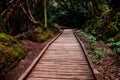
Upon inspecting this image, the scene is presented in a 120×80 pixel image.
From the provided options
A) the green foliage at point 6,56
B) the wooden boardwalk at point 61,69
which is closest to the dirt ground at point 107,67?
the wooden boardwalk at point 61,69

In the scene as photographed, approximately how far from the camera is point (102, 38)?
44.9ft

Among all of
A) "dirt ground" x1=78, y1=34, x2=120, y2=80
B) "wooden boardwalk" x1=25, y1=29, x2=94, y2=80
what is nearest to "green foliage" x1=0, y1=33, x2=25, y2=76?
"wooden boardwalk" x1=25, y1=29, x2=94, y2=80

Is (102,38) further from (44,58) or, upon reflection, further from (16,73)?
(16,73)

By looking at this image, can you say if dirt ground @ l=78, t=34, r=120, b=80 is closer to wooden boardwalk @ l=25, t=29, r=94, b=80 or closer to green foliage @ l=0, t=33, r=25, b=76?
wooden boardwalk @ l=25, t=29, r=94, b=80

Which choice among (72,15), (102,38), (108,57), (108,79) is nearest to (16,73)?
(108,79)

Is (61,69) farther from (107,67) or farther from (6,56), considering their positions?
(6,56)

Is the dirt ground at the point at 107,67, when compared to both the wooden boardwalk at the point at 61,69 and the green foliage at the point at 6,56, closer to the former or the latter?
the wooden boardwalk at the point at 61,69

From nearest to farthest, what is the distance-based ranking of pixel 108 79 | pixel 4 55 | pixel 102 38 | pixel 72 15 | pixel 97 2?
pixel 108 79 → pixel 4 55 → pixel 102 38 → pixel 97 2 → pixel 72 15

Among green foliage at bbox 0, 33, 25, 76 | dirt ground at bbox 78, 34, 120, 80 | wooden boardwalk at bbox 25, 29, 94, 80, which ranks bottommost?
dirt ground at bbox 78, 34, 120, 80

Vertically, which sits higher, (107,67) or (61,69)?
(61,69)

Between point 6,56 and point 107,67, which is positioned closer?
point 6,56

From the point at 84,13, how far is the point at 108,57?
26.7m

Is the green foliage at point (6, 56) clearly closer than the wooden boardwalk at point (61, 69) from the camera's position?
Yes

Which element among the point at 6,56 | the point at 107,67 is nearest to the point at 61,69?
the point at 107,67
